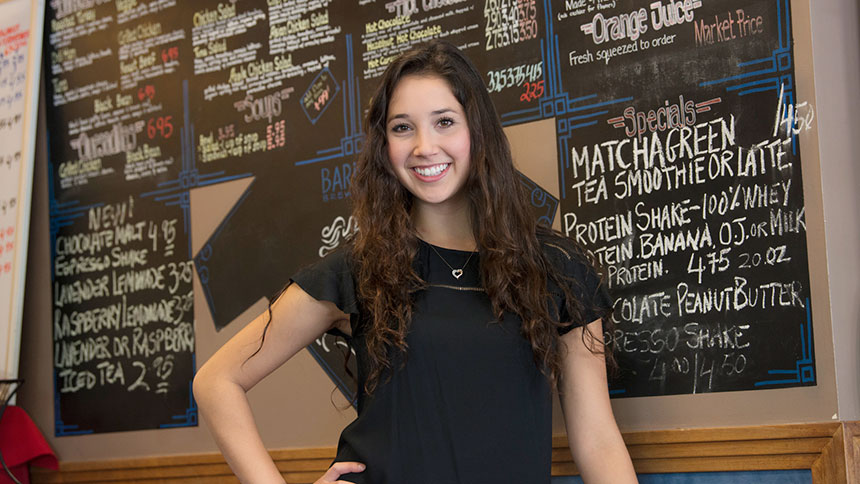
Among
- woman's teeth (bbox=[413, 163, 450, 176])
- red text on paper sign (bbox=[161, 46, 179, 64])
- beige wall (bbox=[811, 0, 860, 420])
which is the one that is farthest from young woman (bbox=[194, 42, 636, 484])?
red text on paper sign (bbox=[161, 46, 179, 64])

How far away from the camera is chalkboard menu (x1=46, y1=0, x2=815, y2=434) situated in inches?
97.7

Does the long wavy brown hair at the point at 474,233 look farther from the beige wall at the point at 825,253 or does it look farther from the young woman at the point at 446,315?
the beige wall at the point at 825,253

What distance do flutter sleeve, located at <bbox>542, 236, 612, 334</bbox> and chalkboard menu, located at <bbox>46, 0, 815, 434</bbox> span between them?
366 mm

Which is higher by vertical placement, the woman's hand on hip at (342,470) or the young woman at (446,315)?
the young woman at (446,315)

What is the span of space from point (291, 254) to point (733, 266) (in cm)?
156

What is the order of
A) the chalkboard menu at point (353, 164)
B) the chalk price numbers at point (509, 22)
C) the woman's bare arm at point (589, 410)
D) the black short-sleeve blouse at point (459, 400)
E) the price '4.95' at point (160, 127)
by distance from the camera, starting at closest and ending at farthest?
the black short-sleeve blouse at point (459, 400), the woman's bare arm at point (589, 410), the chalkboard menu at point (353, 164), the chalk price numbers at point (509, 22), the price '4.95' at point (160, 127)

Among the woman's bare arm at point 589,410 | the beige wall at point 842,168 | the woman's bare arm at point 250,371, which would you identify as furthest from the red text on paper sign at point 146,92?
the beige wall at point 842,168

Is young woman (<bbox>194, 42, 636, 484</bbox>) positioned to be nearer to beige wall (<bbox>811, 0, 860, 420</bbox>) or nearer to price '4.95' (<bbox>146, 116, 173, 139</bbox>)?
beige wall (<bbox>811, 0, 860, 420</bbox>)

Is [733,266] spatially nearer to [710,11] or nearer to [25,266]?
[710,11]

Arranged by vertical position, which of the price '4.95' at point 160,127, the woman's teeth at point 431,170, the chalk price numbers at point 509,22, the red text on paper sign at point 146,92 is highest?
the red text on paper sign at point 146,92

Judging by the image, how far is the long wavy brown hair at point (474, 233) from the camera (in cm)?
221

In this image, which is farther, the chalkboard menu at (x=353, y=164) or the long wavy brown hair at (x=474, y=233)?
the chalkboard menu at (x=353, y=164)

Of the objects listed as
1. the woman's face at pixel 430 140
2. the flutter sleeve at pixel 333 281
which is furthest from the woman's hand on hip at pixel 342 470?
the woman's face at pixel 430 140

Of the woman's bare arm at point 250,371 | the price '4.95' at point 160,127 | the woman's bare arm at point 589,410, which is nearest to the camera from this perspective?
the woman's bare arm at point 589,410
